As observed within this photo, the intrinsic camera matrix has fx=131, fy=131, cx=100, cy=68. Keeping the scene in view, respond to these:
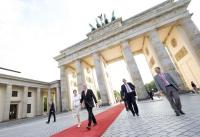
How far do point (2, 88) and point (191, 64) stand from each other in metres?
33.0

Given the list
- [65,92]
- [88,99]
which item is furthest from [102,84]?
[88,99]

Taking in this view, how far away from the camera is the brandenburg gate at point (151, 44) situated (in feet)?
60.0

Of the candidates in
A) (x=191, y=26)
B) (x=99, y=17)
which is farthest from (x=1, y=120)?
(x=191, y=26)

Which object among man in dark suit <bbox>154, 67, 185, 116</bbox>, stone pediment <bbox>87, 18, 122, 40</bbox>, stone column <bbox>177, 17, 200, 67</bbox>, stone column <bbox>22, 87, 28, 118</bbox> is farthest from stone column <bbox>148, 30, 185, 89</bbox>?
stone column <bbox>22, 87, 28, 118</bbox>

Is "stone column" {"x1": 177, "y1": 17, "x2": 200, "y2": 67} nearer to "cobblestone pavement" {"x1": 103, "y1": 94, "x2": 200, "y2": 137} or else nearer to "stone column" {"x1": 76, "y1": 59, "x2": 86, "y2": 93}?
"cobblestone pavement" {"x1": 103, "y1": 94, "x2": 200, "y2": 137}

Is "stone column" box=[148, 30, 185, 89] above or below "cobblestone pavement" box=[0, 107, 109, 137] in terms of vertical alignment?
above

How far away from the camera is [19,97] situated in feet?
92.7

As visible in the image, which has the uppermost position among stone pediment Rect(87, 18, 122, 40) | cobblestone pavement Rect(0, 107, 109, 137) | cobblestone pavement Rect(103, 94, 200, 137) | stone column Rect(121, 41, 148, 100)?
stone pediment Rect(87, 18, 122, 40)

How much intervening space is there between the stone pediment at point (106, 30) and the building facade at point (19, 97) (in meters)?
15.2

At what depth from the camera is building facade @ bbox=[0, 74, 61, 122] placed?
24.1 m

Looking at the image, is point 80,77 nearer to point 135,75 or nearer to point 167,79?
point 135,75

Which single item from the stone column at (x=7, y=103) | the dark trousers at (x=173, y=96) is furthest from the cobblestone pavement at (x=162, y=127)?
the stone column at (x=7, y=103)

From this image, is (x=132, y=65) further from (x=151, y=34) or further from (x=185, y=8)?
(x=185, y=8)

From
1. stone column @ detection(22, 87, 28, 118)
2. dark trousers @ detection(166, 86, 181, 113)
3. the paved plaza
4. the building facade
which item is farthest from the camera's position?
stone column @ detection(22, 87, 28, 118)
